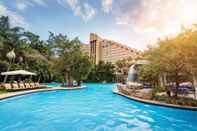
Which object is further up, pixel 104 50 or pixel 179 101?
pixel 104 50

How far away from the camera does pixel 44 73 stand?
31.4m

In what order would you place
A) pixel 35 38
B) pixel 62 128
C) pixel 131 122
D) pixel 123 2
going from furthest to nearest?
pixel 35 38
pixel 123 2
pixel 131 122
pixel 62 128

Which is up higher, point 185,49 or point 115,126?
point 185,49

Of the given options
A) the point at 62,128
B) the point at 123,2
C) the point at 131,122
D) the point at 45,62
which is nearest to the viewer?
the point at 62,128

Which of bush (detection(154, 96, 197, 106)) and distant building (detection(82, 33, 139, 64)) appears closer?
bush (detection(154, 96, 197, 106))

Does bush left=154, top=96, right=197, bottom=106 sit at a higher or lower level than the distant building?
lower

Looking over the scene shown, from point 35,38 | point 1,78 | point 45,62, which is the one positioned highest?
point 35,38

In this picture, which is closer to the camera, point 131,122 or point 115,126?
point 115,126

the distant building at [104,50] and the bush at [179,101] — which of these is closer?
the bush at [179,101]

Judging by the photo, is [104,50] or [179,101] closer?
[179,101]

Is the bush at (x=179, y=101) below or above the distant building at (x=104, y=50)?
below

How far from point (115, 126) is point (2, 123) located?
4.55m

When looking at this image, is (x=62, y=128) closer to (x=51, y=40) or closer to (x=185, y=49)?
(x=185, y=49)

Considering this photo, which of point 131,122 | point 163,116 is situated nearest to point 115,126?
point 131,122
